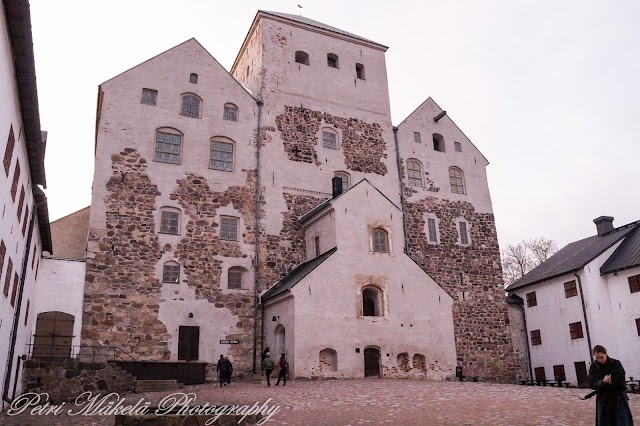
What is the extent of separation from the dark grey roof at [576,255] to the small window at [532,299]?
0.63 meters

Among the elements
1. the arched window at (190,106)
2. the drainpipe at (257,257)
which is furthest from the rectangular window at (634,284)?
the arched window at (190,106)

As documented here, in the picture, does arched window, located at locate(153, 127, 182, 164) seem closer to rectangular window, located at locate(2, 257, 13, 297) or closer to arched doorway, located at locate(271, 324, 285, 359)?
arched doorway, located at locate(271, 324, 285, 359)

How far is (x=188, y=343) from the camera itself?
22281mm

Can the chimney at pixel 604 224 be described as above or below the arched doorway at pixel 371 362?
above

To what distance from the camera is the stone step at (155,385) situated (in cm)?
1827

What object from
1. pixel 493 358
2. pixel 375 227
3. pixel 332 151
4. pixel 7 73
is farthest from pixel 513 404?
pixel 332 151

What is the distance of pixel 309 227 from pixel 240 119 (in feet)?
21.5

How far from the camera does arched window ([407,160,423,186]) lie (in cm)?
3048

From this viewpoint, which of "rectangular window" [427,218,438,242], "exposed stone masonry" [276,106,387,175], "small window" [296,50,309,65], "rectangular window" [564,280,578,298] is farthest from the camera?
"small window" [296,50,309,65]

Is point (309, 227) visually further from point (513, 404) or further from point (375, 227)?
point (513, 404)

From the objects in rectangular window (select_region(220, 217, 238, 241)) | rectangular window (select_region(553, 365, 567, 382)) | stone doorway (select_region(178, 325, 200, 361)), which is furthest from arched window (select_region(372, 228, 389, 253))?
rectangular window (select_region(553, 365, 567, 382))

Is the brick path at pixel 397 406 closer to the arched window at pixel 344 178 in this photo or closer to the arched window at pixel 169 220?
the arched window at pixel 169 220

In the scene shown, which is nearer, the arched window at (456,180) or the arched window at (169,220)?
the arched window at (169,220)

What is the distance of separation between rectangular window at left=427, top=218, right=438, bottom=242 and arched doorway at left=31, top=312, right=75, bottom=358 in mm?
18331
